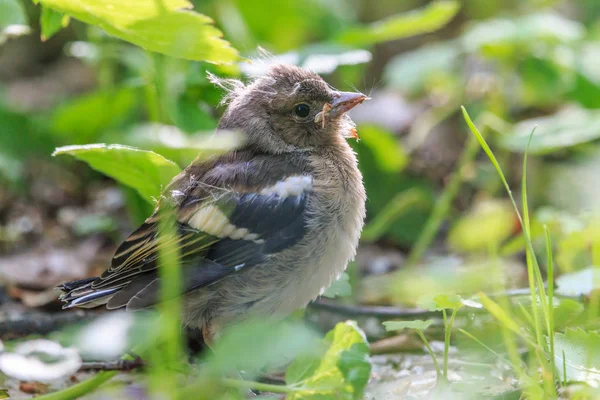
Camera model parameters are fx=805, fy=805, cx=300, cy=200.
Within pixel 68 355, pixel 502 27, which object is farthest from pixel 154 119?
pixel 502 27

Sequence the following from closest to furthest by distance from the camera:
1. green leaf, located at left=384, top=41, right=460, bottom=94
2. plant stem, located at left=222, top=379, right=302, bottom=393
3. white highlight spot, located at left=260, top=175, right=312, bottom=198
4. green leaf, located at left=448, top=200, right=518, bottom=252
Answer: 1. plant stem, located at left=222, top=379, right=302, bottom=393
2. white highlight spot, located at left=260, top=175, right=312, bottom=198
3. green leaf, located at left=448, top=200, right=518, bottom=252
4. green leaf, located at left=384, top=41, right=460, bottom=94

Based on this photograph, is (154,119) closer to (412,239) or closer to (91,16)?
(91,16)

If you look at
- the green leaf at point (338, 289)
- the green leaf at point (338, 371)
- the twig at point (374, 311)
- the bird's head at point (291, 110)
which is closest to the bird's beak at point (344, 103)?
the bird's head at point (291, 110)

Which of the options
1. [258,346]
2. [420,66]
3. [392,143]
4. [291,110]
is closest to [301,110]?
[291,110]

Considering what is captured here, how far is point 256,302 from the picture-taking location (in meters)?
2.64

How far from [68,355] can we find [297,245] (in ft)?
2.61

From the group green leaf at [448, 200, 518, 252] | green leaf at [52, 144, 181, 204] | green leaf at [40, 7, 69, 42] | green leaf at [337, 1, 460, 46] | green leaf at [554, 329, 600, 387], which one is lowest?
green leaf at [554, 329, 600, 387]

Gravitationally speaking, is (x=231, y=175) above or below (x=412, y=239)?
below

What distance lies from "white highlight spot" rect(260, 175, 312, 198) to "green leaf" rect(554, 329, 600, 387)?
0.95m

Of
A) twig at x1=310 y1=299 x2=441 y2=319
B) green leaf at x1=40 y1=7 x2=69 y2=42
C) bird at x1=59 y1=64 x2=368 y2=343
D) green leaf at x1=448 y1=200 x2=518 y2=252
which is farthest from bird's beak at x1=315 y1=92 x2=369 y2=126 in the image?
green leaf at x1=448 y1=200 x2=518 y2=252

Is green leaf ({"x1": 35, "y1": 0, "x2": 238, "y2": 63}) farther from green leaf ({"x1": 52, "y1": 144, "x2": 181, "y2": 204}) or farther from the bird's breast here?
the bird's breast

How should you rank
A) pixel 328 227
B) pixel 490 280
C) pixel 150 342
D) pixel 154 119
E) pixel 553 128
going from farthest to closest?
pixel 553 128 < pixel 154 119 < pixel 490 280 < pixel 328 227 < pixel 150 342

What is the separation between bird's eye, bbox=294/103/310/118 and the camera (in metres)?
3.02

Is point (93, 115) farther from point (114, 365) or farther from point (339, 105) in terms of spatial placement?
point (114, 365)
